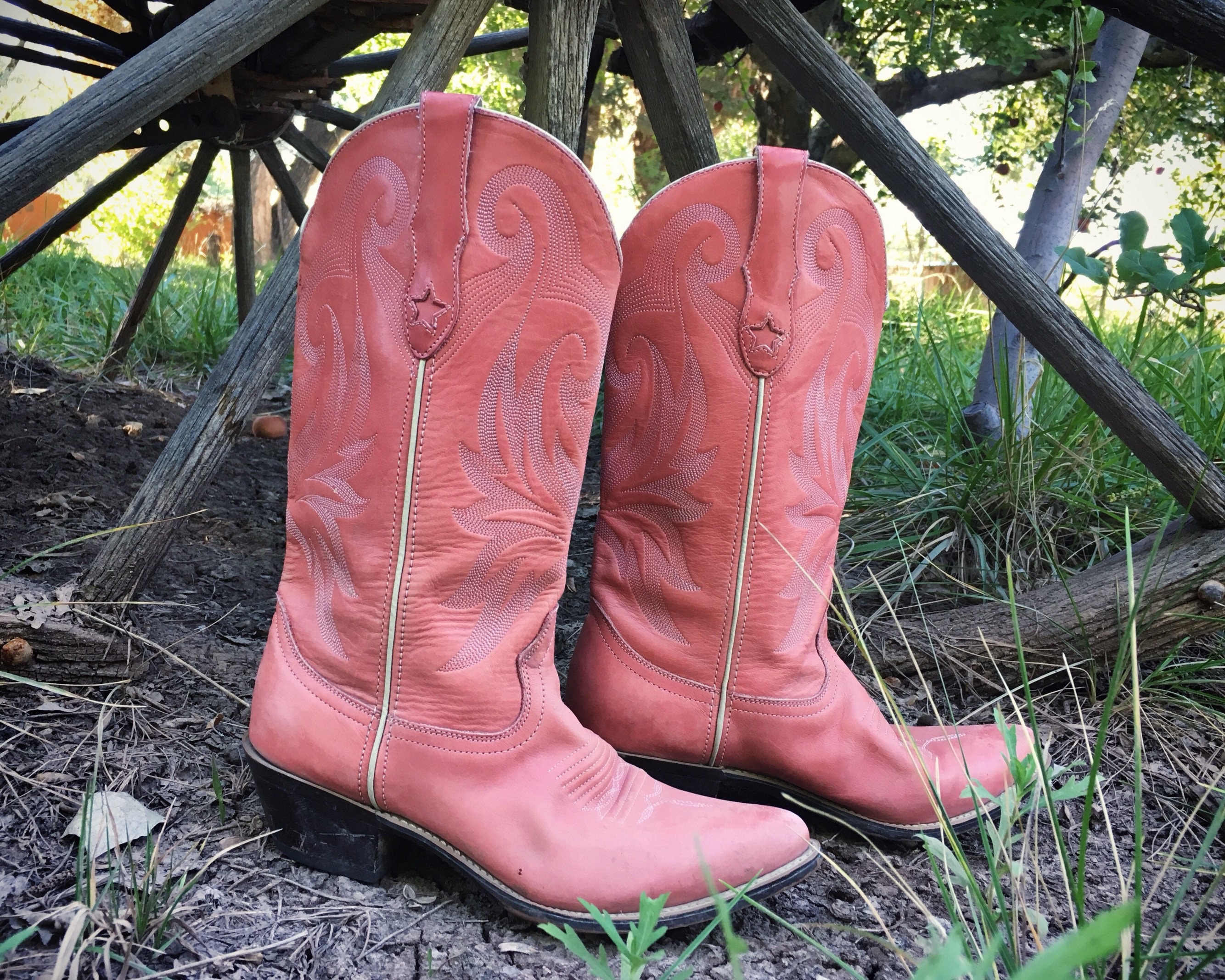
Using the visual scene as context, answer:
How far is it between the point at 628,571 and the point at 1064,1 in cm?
129

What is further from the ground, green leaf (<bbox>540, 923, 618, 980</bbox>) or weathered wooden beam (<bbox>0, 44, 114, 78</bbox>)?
weathered wooden beam (<bbox>0, 44, 114, 78</bbox>)

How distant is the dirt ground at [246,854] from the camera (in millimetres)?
870

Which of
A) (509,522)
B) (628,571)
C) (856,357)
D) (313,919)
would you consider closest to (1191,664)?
(856,357)

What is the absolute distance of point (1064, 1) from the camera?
1.62m

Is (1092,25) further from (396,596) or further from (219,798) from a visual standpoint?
(219,798)

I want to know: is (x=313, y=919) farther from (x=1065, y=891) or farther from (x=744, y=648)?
(x=1065, y=891)

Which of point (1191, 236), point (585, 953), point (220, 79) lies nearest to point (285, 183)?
point (220, 79)

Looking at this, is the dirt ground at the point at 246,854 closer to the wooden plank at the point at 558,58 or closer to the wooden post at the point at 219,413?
the wooden post at the point at 219,413

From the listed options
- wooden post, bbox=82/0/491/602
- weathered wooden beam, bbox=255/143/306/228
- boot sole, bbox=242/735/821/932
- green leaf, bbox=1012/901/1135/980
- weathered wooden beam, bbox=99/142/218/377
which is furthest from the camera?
weathered wooden beam, bbox=255/143/306/228

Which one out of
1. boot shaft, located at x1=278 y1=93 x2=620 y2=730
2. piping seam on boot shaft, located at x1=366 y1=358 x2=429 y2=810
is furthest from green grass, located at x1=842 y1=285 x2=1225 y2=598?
piping seam on boot shaft, located at x1=366 y1=358 x2=429 y2=810

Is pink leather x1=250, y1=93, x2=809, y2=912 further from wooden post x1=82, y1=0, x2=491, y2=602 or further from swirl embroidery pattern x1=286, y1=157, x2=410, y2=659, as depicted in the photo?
wooden post x1=82, y1=0, x2=491, y2=602

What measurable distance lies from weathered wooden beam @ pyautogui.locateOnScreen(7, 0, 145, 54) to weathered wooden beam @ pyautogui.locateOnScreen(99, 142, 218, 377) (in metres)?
0.37

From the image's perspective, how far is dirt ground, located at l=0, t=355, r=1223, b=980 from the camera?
870mm

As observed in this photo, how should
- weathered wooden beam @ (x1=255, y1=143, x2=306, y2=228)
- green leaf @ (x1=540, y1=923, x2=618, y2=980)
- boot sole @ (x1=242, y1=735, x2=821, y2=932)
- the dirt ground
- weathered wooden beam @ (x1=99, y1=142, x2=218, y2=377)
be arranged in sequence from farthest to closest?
1. weathered wooden beam @ (x1=255, y1=143, x2=306, y2=228)
2. weathered wooden beam @ (x1=99, y1=142, x2=218, y2=377)
3. boot sole @ (x1=242, y1=735, x2=821, y2=932)
4. the dirt ground
5. green leaf @ (x1=540, y1=923, x2=618, y2=980)
